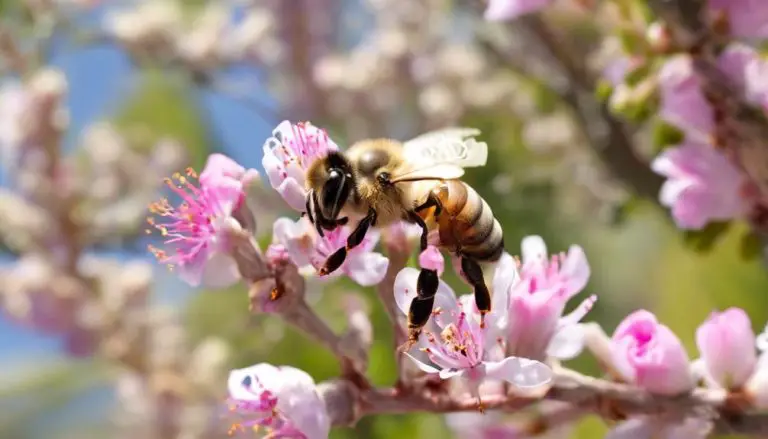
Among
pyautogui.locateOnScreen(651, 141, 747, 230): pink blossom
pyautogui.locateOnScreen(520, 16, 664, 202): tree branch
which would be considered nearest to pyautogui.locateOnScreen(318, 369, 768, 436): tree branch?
pyautogui.locateOnScreen(651, 141, 747, 230): pink blossom

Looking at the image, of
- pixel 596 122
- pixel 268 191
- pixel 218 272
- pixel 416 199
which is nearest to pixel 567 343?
pixel 416 199

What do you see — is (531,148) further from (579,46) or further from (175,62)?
(175,62)

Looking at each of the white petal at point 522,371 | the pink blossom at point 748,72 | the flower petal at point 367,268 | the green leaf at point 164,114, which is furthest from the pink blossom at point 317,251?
the green leaf at point 164,114

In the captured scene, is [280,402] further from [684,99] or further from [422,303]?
[684,99]

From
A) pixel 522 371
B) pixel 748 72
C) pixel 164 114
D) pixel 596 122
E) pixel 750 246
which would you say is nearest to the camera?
pixel 522 371

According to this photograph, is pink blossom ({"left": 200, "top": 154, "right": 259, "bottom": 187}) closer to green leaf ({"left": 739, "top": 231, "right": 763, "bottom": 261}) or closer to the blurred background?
the blurred background

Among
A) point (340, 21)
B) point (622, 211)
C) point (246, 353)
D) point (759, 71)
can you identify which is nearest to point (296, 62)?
point (340, 21)
